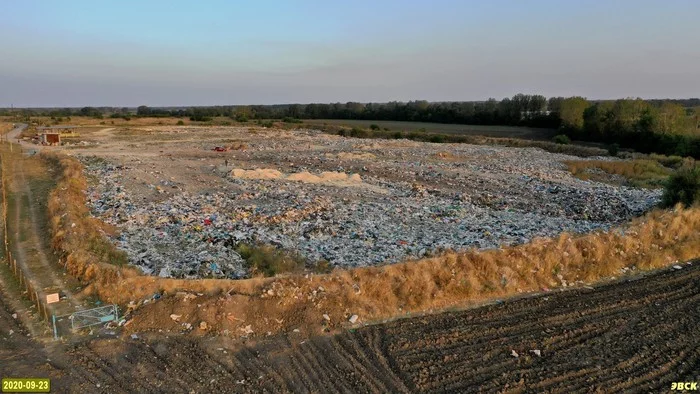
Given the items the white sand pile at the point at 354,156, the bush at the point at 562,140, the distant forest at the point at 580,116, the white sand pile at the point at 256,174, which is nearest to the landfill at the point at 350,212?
the white sand pile at the point at 256,174

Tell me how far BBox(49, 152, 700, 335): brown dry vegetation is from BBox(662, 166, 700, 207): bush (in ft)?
15.5

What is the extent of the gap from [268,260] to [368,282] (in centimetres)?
245

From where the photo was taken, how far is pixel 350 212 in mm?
13617

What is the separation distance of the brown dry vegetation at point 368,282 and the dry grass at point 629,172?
12.3 m

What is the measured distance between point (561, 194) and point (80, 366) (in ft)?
53.0

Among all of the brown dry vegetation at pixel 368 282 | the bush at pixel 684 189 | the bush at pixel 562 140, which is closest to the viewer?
the brown dry vegetation at pixel 368 282

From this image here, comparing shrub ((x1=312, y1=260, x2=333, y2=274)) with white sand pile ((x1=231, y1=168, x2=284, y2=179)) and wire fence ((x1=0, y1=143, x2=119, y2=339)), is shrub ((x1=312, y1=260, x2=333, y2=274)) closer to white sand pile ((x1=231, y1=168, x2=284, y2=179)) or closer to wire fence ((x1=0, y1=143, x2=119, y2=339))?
wire fence ((x1=0, y1=143, x2=119, y2=339))

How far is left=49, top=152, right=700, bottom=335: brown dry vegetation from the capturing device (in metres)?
6.96

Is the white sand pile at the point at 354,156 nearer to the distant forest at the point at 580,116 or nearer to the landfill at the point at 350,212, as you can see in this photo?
the landfill at the point at 350,212

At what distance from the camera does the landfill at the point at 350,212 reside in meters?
10.2

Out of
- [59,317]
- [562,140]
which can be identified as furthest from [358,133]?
[59,317]

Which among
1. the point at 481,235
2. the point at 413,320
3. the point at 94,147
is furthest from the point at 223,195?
the point at 94,147

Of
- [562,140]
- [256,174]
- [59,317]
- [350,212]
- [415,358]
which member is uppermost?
[562,140]

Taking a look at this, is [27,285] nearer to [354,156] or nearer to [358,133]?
[354,156]
